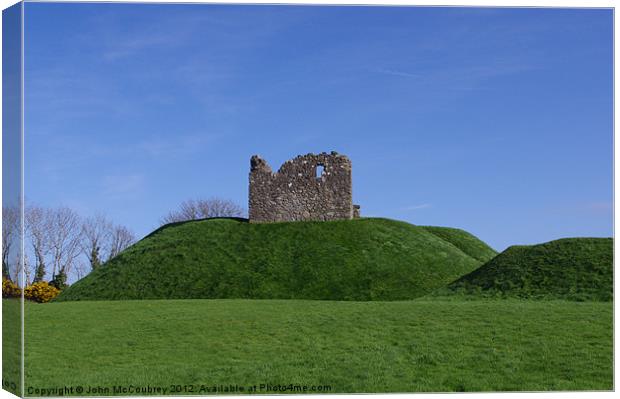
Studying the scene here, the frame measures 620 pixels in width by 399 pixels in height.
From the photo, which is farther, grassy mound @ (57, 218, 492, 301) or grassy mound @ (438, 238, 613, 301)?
grassy mound @ (57, 218, 492, 301)

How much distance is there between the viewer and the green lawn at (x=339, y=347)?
17.7m

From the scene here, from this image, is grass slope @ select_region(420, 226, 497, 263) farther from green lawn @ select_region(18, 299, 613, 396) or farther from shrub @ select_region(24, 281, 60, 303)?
shrub @ select_region(24, 281, 60, 303)

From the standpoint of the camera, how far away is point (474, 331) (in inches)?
923

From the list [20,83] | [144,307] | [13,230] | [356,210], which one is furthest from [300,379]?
[356,210]

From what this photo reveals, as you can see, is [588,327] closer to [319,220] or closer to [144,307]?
[144,307]

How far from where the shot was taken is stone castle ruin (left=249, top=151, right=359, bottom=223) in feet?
177

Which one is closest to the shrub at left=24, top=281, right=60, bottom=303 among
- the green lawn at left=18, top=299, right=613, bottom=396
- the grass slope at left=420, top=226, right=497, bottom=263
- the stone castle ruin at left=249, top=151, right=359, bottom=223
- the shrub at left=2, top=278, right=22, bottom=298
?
the stone castle ruin at left=249, top=151, right=359, bottom=223

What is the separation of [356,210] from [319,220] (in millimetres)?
5650

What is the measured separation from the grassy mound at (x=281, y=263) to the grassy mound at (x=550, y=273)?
163 inches

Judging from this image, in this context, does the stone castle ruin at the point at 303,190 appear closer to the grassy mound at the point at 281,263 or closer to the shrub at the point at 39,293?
the grassy mound at the point at 281,263

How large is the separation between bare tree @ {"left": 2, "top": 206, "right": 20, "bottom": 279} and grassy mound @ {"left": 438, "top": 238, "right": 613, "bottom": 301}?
79.0 feet

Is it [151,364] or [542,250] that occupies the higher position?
[542,250]

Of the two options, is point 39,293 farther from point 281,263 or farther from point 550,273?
point 550,273

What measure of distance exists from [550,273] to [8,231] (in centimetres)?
2749
